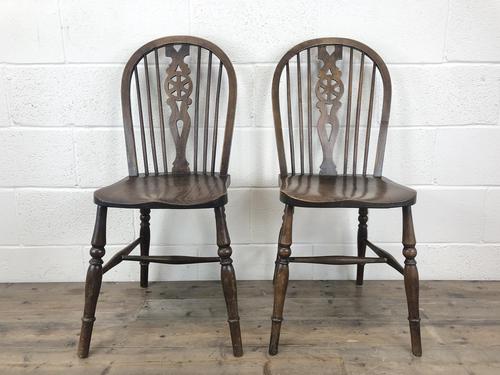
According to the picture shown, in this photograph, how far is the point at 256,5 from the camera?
1582 millimetres

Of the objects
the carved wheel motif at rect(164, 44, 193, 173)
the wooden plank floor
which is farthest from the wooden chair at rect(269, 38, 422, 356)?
the carved wheel motif at rect(164, 44, 193, 173)

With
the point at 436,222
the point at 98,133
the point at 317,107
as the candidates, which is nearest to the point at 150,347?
the point at 98,133

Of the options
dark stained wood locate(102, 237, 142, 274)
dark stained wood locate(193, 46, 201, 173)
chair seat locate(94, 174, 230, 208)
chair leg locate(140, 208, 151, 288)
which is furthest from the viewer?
chair leg locate(140, 208, 151, 288)

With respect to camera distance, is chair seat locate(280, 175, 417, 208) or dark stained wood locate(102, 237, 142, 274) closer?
chair seat locate(280, 175, 417, 208)

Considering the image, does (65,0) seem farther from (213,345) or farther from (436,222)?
(436,222)

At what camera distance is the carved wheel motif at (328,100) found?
157 centimetres

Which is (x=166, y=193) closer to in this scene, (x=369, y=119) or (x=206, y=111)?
(x=206, y=111)

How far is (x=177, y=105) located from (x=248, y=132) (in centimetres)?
31

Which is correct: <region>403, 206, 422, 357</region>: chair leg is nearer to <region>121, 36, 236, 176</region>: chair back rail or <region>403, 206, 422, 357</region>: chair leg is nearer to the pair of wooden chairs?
the pair of wooden chairs

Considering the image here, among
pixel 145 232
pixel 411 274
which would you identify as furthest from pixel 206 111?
pixel 411 274

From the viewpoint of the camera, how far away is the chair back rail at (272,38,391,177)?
154 centimetres

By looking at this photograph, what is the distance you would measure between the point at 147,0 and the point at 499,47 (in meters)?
1.42

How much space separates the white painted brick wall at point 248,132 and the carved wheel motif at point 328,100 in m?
0.13

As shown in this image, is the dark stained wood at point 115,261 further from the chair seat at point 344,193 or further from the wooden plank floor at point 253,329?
the chair seat at point 344,193
